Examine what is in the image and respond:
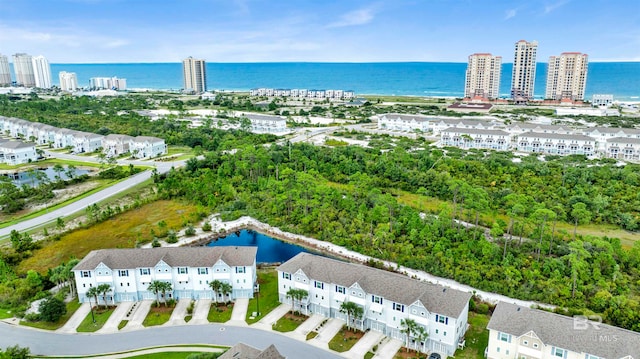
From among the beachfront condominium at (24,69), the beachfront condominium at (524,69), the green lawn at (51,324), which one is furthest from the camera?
the beachfront condominium at (24,69)

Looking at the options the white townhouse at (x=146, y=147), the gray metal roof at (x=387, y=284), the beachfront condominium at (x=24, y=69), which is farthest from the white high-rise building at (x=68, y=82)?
the gray metal roof at (x=387, y=284)

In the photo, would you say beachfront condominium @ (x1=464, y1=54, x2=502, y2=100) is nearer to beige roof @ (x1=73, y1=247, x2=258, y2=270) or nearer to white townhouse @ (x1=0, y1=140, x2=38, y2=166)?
white townhouse @ (x1=0, y1=140, x2=38, y2=166)

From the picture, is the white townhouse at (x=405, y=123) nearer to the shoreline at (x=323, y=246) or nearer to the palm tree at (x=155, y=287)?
the shoreline at (x=323, y=246)

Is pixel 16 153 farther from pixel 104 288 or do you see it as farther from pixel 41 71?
pixel 41 71

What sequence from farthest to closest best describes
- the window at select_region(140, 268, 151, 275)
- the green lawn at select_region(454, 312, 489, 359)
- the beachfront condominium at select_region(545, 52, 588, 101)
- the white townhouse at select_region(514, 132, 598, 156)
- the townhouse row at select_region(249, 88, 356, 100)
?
the townhouse row at select_region(249, 88, 356, 100) < the beachfront condominium at select_region(545, 52, 588, 101) < the white townhouse at select_region(514, 132, 598, 156) < the window at select_region(140, 268, 151, 275) < the green lawn at select_region(454, 312, 489, 359)

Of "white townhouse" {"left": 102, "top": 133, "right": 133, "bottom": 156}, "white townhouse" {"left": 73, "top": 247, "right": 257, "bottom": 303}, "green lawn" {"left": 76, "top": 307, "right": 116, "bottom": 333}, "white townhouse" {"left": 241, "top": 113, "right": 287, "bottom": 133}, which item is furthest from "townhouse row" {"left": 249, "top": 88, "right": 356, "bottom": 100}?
"green lawn" {"left": 76, "top": 307, "right": 116, "bottom": 333}

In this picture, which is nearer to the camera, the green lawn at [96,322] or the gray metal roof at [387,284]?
the gray metal roof at [387,284]
